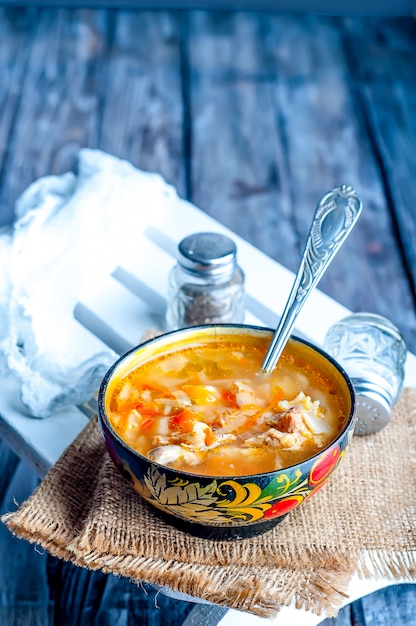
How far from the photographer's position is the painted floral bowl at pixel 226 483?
0.82 m

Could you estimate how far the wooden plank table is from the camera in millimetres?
1918

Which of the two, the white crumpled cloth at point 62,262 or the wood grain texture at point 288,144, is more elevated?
the white crumpled cloth at point 62,262

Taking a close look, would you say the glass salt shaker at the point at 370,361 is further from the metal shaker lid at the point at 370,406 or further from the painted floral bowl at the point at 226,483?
the painted floral bowl at the point at 226,483

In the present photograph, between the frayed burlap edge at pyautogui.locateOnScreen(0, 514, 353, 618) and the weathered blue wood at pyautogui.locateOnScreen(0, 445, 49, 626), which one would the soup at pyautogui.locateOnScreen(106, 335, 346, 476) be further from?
the weathered blue wood at pyautogui.locateOnScreen(0, 445, 49, 626)

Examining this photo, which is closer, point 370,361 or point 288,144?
point 370,361

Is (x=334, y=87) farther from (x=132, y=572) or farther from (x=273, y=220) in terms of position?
(x=132, y=572)

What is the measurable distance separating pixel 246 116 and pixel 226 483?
163cm

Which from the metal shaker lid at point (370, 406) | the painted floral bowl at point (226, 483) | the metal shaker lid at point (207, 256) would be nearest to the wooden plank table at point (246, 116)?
the metal shaker lid at point (207, 256)

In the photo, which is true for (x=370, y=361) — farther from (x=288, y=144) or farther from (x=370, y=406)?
(x=288, y=144)

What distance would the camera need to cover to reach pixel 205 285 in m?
1.25

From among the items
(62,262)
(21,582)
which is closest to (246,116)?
(62,262)

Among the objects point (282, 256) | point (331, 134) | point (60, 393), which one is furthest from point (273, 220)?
point (60, 393)

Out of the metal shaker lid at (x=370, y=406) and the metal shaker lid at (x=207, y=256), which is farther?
the metal shaker lid at (x=207, y=256)

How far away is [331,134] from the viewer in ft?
7.39
